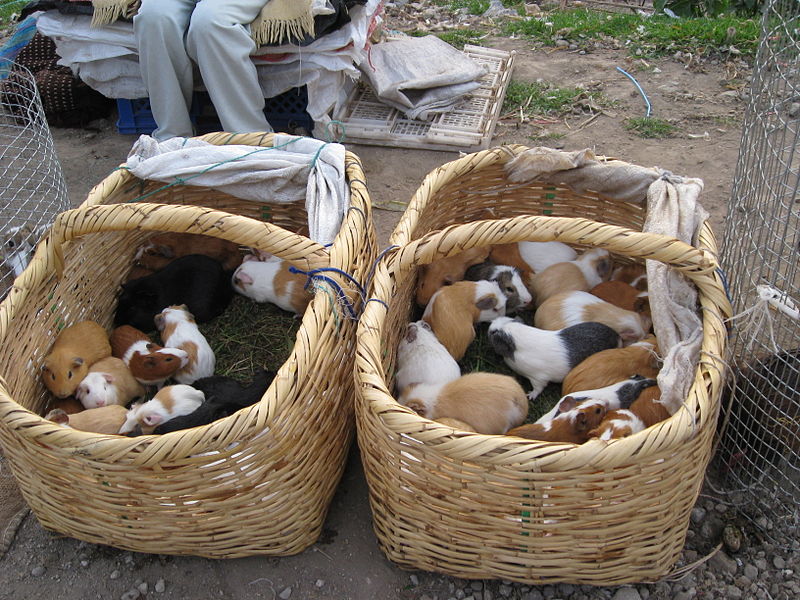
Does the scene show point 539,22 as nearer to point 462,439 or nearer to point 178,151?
point 178,151

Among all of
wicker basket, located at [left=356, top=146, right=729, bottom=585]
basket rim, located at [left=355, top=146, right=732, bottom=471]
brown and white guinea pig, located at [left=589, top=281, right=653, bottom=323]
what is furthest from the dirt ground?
brown and white guinea pig, located at [left=589, top=281, right=653, bottom=323]

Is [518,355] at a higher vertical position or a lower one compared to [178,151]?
lower

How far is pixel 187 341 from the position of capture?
3.10 metres

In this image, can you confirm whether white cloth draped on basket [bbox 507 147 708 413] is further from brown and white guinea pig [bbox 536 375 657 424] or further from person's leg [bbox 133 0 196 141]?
person's leg [bbox 133 0 196 141]

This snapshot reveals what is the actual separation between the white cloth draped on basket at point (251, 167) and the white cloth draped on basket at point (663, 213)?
886 mm

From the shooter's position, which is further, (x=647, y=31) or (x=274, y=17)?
(x=647, y=31)


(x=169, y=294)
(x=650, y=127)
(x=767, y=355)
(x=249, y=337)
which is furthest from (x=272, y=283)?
(x=650, y=127)

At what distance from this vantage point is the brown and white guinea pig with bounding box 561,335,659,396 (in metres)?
2.76

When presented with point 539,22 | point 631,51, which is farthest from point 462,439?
point 539,22

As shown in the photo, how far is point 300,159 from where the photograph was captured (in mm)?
3322

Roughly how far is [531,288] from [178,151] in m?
1.76

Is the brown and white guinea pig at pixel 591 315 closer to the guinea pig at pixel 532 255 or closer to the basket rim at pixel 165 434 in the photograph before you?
the guinea pig at pixel 532 255

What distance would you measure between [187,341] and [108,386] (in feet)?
1.19

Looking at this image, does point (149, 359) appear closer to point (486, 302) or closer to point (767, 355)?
point (486, 302)
